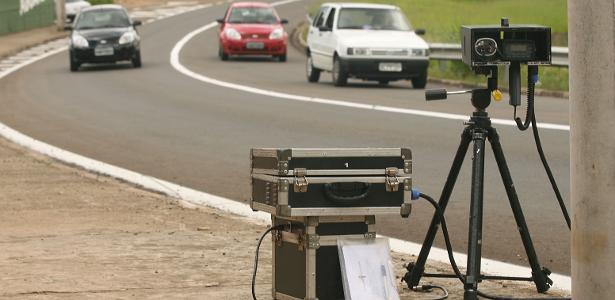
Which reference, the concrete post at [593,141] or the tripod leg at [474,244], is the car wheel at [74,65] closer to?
the tripod leg at [474,244]

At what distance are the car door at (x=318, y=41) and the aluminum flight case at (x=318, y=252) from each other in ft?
72.7

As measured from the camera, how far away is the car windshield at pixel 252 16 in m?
39.7

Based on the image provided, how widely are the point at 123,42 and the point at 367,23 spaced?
7652 mm

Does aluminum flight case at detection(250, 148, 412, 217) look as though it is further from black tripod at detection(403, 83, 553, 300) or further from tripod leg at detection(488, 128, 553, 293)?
tripod leg at detection(488, 128, 553, 293)

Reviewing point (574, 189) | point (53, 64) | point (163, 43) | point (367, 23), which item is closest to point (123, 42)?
point (53, 64)

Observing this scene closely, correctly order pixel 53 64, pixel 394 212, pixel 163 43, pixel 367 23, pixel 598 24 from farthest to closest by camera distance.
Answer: pixel 163 43, pixel 53 64, pixel 367 23, pixel 394 212, pixel 598 24

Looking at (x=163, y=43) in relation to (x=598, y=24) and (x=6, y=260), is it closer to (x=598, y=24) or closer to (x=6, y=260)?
(x=6, y=260)

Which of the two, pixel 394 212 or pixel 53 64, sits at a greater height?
pixel 394 212

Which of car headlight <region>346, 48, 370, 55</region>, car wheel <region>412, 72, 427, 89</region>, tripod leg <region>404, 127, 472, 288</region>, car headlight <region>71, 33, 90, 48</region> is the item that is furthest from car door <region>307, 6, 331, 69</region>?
tripod leg <region>404, 127, 472, 288</region>

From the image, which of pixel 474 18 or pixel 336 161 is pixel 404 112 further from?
pixel 474 18

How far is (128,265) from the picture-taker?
884cm

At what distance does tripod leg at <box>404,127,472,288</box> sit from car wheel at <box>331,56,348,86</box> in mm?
20313

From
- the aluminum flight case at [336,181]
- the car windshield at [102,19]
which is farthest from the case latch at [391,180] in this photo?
the car windshield at [102,19]

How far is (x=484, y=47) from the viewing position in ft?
24.0
